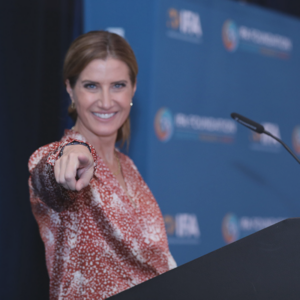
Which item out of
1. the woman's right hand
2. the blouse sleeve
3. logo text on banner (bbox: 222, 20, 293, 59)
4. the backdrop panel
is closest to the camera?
the woman's right hand

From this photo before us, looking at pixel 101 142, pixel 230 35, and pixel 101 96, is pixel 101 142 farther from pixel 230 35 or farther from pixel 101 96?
pixel 230 35

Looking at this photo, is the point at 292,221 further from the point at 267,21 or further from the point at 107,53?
the point at 267,21

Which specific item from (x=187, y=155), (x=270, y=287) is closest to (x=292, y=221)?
(x=270, y=287)

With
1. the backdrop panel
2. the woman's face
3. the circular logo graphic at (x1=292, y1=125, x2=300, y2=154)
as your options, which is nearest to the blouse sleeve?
the woman's face

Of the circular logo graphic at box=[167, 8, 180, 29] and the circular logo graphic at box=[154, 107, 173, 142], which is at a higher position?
the circular logo graphic at box=[167, 8, 180, 29]

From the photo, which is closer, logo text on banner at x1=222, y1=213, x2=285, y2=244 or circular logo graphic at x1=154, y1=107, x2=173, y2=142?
circular logo graphic at x1=154, y1=107, x2=173, y2=142

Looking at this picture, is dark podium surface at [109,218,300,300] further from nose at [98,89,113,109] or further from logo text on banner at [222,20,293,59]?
logo text on banner at [222,20,293,59]

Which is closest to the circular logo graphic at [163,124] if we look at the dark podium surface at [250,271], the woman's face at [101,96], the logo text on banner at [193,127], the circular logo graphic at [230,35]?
the logo text on banner at [193,127]

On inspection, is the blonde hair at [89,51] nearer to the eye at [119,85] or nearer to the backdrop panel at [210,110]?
the eye at [119,85]

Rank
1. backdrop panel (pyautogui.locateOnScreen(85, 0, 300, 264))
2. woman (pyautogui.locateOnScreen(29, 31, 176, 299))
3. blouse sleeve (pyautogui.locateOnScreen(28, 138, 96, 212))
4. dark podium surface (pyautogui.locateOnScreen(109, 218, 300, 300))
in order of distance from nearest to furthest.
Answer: dark podium surface (pyautogui.locateOnScreen(109, 218, 300, 300)) → blouse sleeve (pyautogui.locateOnScreen(28, 138, 96, 212)) → woman (pyautogui.locateOnScreen(29, 31, 176, 299)) → backdrop panel (pyautogui.locateOnScreen(85, 0, 300, 264))

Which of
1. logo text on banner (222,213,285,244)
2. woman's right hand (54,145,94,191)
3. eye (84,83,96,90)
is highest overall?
eye (84,83,96,90)

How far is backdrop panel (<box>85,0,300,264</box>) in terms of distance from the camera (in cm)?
221

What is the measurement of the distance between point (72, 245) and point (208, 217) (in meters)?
1.23

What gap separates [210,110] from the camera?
8.11ft
